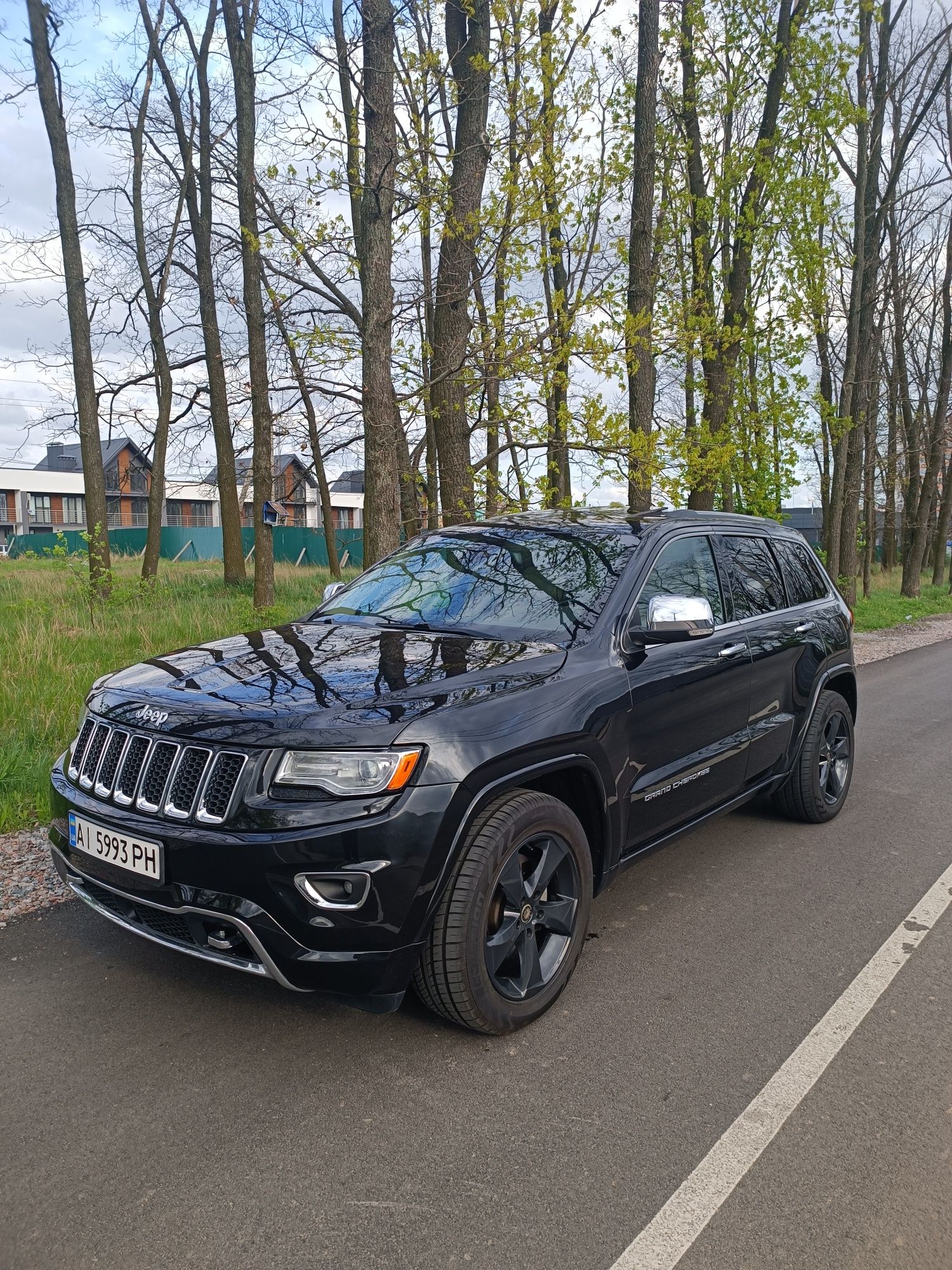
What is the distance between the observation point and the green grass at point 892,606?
18656 millimetres

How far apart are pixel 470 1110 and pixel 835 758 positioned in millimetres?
3603

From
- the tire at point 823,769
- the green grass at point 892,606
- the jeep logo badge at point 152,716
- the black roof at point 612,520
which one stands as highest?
the black roof at point 612,520

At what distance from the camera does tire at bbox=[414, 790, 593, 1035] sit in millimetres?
2838

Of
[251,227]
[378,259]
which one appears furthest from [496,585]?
[251,227]

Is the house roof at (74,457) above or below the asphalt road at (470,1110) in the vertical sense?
above

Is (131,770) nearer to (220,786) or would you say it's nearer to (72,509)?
(220,786)

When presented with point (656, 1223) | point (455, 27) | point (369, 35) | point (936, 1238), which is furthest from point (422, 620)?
point (455, 27)

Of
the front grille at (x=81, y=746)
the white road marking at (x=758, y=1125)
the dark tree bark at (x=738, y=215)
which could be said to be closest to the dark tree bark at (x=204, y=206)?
the dark tree bark at (x=738, y=215)

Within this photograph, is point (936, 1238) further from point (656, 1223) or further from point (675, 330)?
point (675, 330)

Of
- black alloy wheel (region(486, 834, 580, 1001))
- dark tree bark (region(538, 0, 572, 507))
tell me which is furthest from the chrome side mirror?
dark tree bark (region(538, 0, 572, 507))

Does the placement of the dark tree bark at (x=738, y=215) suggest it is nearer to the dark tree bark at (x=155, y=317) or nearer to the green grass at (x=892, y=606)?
the green grass at (x=892, y=606)

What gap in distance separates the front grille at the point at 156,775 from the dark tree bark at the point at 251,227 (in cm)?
944

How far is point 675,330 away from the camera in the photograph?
12.3m

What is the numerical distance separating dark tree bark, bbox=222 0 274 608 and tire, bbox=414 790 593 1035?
9.55 meters
